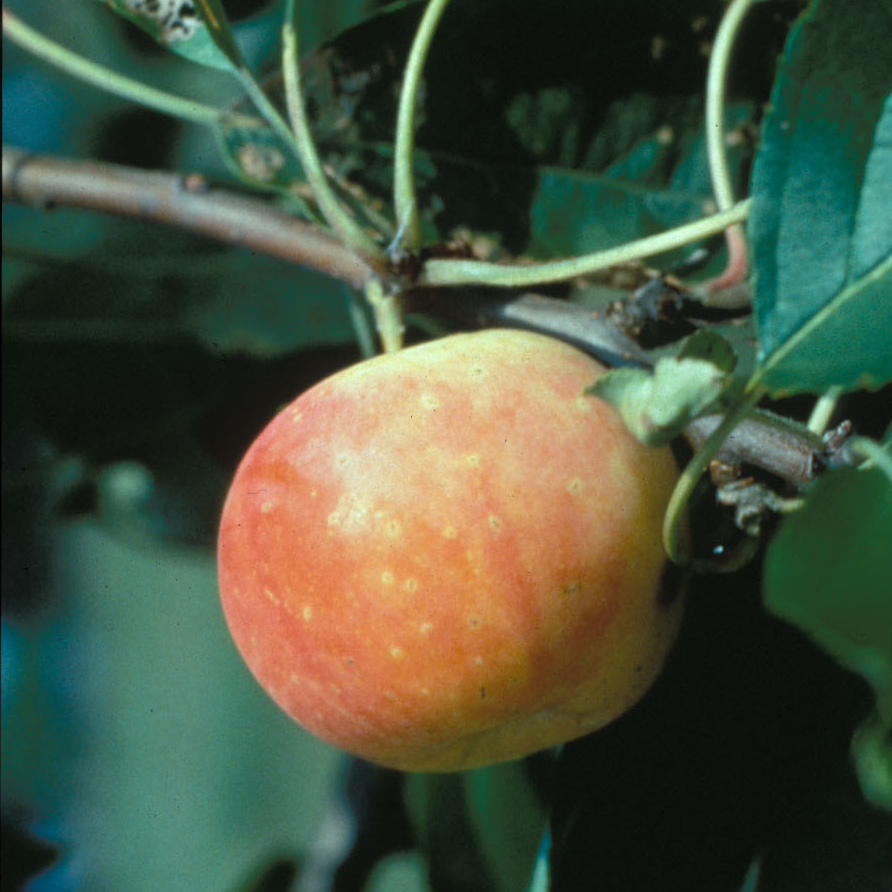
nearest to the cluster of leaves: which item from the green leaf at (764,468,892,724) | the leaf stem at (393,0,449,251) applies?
the green leaf at (764,468,892,724)

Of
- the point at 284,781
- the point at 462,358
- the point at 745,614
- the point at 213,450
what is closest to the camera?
the point at 462,358

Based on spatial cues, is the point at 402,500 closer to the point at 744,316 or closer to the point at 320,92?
the point at 744,316

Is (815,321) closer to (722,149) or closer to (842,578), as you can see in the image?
(842,578)

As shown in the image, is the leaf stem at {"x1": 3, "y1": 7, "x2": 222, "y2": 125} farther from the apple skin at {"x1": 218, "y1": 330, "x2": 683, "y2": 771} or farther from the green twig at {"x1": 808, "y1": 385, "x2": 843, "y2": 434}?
the green twig at {"x1": 808, "y1": 385, "x2": 843, "y2": 434}

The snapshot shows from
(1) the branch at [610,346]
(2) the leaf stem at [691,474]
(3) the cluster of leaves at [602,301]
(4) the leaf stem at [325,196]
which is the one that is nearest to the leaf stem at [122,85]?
(3) the cluster of leaves at [602,301]

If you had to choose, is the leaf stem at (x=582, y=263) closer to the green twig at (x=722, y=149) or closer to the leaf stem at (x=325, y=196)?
the leaf stem at (x=325, y=196)

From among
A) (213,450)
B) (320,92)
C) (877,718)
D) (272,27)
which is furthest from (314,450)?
(272,27)
